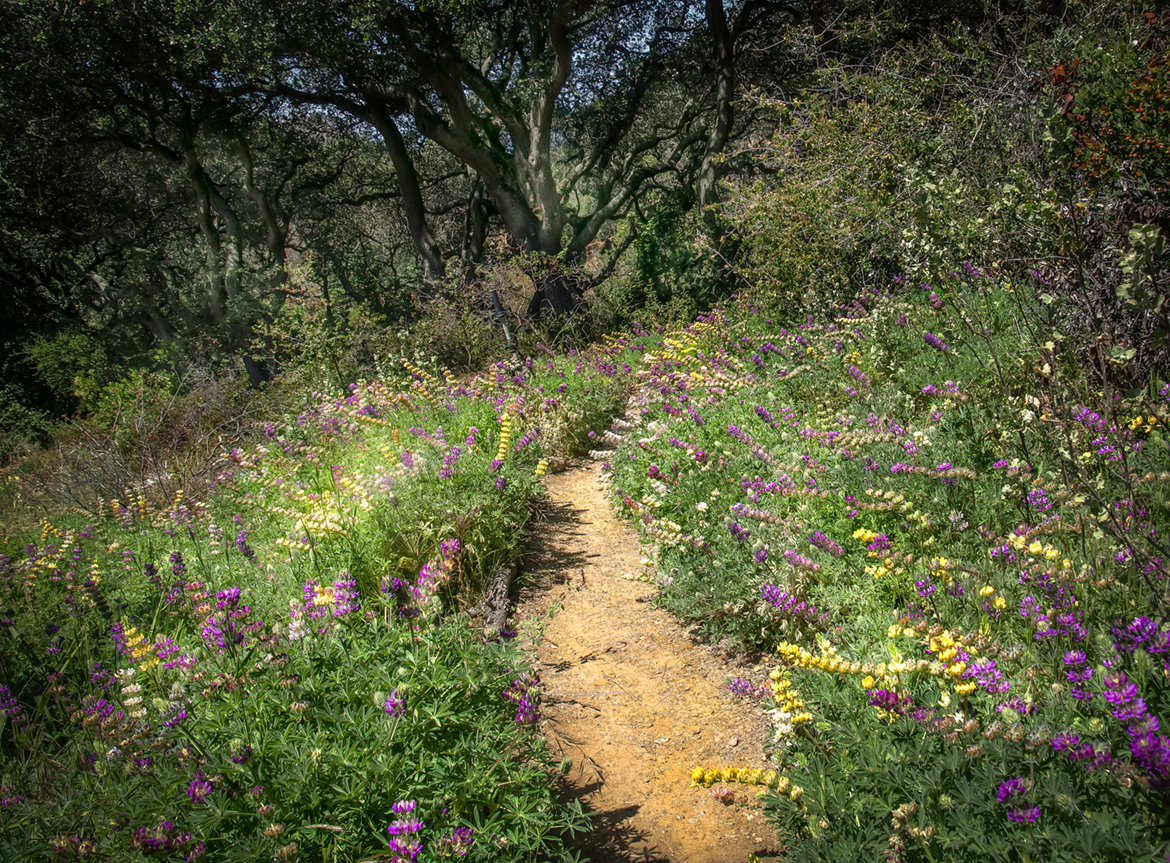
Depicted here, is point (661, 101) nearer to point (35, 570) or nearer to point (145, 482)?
point (145, 482)

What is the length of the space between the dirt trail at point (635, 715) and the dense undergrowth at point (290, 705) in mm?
315

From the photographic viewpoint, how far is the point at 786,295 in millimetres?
8570

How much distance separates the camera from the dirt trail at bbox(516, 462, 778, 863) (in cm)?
292

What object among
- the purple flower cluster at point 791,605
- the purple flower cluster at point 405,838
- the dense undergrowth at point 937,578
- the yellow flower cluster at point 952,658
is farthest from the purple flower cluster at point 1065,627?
the purple flower cluster at point 405,838

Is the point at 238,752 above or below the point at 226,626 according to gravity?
below

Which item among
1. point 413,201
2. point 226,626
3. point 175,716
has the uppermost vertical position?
point 413,201

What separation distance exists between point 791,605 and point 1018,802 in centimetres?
177

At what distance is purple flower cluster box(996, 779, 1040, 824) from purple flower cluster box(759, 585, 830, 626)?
1.48 meters

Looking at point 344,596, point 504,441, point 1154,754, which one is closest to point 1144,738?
point 1154,754

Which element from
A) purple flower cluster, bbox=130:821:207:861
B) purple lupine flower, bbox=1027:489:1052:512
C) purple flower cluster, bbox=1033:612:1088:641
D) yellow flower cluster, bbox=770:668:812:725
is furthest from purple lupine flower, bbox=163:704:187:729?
purple lupine flower, bbox=1027:489:1052:512

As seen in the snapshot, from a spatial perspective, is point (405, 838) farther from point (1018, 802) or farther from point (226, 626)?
point (1018, 802)

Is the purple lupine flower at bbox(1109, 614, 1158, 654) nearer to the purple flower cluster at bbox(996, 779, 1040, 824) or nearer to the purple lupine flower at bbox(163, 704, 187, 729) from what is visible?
the purple flower cluster at bbox(996, 779, 1040, 824)

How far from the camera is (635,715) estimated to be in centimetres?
375

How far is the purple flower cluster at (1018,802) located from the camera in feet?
5.35
